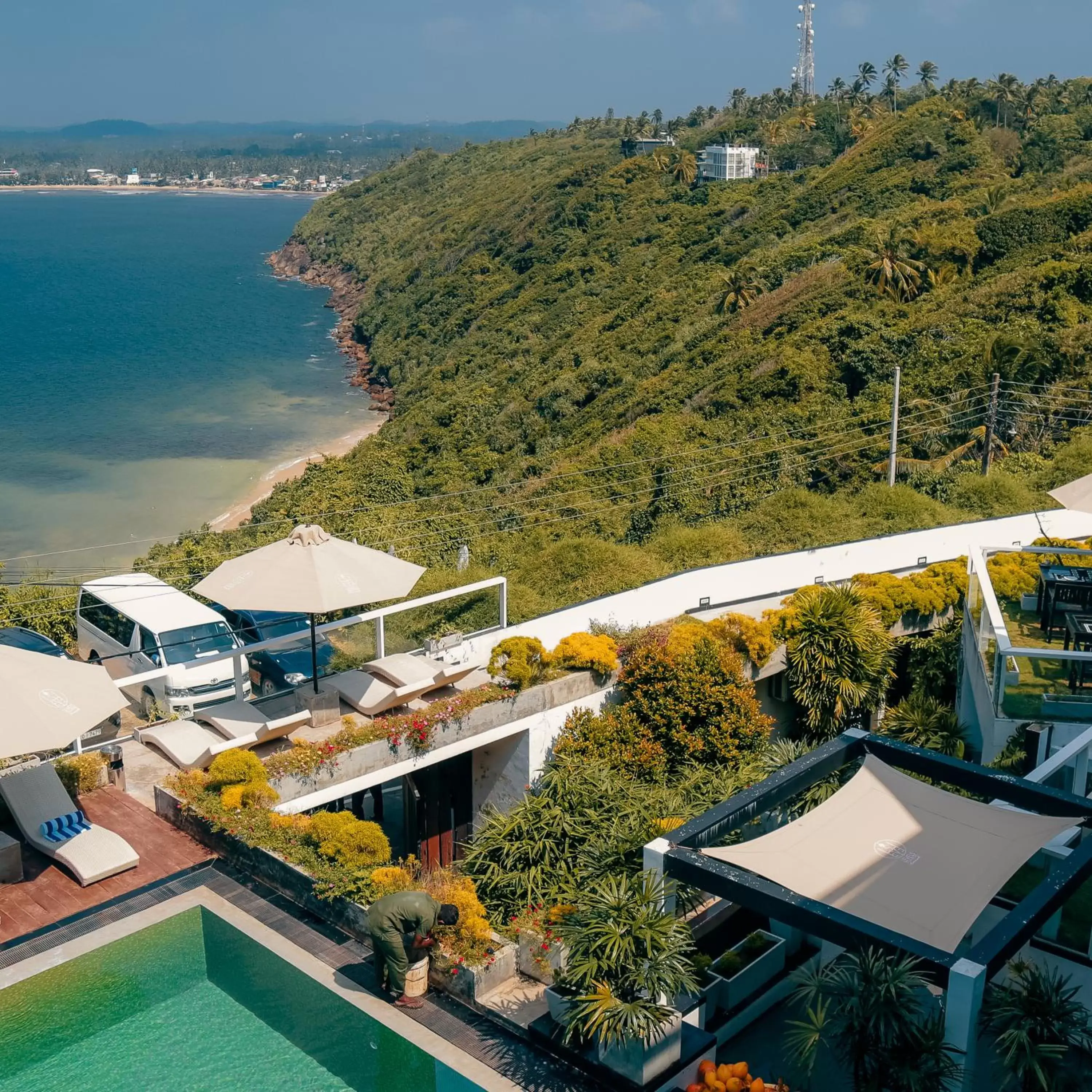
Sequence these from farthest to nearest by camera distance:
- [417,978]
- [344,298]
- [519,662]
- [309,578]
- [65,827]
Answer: [344,298] < [519,662] < [309,578] < [65,827] < [417,978]

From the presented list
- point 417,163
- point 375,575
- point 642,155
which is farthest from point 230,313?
point 375,575

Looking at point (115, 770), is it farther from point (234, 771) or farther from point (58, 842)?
point (58, 842)

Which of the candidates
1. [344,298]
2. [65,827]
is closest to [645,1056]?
[65,827]

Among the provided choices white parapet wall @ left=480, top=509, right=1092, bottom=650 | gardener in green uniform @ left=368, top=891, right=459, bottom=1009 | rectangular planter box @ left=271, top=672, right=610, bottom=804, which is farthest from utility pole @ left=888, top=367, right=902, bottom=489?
gardener in green uniform @ left=368, top=891, right=459, bottom=1009

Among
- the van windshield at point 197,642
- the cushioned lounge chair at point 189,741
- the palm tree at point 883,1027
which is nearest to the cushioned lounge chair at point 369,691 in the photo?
the cushioned lounge chair at point 189,741

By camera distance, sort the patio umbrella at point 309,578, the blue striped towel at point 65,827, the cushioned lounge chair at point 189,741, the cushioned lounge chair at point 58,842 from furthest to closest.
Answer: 1. the patio umbrella at point 309,578
2. the cushioned lounge chair at point 189,741
3. the blue striped towel at point 65,827
4. the cushioned lounge chair at point 58,842

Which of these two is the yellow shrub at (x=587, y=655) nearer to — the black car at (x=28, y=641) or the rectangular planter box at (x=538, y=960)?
the rectangular planter box at (x=538, y=960)
